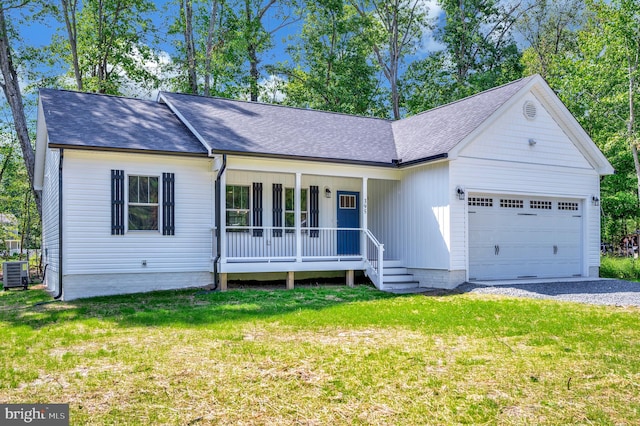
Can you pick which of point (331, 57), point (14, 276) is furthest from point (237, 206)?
point (331, 57)

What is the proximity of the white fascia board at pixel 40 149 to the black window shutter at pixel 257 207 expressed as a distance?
536cm

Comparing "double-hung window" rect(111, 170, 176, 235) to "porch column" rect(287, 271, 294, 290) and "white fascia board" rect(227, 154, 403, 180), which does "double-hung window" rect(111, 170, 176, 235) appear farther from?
"porch column" rect(287, 271, 294, 290)

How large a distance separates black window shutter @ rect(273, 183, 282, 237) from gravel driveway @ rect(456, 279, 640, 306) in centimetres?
480

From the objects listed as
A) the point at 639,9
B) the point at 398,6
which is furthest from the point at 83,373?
the point at 398,6

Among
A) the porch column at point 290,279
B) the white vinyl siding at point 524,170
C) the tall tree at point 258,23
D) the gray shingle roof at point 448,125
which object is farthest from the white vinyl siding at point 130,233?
the tall tree at point 258,23

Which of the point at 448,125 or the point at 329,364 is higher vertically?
the point at 448,125

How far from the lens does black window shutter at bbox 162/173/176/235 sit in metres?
12.1

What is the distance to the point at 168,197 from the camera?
12.1 m

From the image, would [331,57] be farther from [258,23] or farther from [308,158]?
[308,158]

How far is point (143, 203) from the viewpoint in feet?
39.4

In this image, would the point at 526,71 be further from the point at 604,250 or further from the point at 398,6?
the point at 604,250

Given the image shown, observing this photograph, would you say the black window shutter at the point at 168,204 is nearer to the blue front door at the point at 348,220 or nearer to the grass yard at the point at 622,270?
the blue front door at the point at 348,220

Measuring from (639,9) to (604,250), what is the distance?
1431 cm

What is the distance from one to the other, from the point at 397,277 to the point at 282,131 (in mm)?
4993
